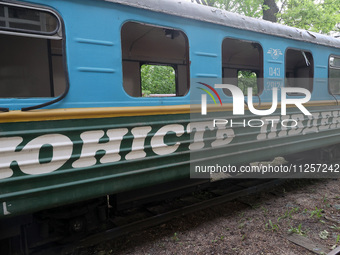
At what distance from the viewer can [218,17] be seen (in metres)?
3.51

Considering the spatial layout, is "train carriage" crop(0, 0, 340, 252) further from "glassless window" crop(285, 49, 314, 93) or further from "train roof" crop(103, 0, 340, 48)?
"glassless window" crop(285, 49, 314, 93)

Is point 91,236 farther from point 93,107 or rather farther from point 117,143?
point 93,107

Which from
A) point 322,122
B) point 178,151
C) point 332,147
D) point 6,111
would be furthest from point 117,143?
point 332,147

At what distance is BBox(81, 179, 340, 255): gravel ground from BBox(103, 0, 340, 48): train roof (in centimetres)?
269

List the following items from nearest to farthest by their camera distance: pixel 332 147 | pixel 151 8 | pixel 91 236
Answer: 1. pixel 151 8
2. pixel 91 236
3. pixel 332 147

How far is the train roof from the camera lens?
2.96 m

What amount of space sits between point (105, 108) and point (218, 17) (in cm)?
200

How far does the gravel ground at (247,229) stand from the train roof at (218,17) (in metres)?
2.69

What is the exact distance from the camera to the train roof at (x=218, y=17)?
2.96m

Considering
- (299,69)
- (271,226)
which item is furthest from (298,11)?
(271,226)

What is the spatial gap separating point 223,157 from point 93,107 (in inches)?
73.3

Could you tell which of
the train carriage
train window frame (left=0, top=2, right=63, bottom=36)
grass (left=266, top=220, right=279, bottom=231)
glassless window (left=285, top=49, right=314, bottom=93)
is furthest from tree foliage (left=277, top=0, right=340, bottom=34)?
train window frame (left=0, top=2, right=63, bottom=36)

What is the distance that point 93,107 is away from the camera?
2602 millimetres

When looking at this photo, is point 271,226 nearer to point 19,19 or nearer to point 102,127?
point 102,127
